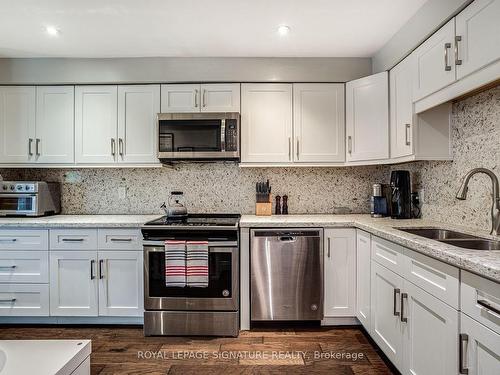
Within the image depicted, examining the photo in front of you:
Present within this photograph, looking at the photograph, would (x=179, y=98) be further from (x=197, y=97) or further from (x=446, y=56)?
(x=446, y=56)

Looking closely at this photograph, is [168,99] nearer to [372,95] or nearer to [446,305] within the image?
[372,95]

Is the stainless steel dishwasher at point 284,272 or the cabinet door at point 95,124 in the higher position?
the cabinet door at point 95,124

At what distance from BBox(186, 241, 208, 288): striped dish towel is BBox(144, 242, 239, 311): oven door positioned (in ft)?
0.15

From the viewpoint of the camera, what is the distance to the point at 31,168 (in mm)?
3311

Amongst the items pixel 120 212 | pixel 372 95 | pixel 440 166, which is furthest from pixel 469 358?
pixel 120 212

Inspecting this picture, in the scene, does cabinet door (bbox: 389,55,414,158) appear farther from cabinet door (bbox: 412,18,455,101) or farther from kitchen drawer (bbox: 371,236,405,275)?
kitchen drawer (bbox: 371,236,405,275)

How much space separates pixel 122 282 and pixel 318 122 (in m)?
2.27

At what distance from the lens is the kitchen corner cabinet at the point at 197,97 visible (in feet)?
9.75

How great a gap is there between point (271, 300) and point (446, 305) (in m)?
1.46

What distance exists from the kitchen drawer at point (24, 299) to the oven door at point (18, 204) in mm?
647

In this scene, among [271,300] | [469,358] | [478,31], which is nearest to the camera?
[469,358]

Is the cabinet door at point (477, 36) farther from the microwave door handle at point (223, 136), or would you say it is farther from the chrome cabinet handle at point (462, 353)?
the microwave door handle at point (223, 136)

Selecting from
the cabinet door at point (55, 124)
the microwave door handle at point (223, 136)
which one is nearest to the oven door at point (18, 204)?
the cabinet door at point (55, 124)

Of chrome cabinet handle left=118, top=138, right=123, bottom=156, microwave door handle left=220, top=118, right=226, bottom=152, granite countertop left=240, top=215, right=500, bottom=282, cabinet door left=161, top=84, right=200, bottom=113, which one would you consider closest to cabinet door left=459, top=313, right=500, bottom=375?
granite countertop left=240, top=215, right=500, bottom=282
